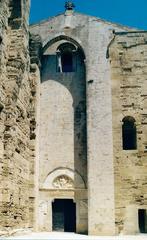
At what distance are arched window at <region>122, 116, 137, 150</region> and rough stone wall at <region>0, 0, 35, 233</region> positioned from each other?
12.3ft

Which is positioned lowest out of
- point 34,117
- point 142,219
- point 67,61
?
point 142,219

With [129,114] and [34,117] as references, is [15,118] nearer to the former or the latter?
[34,117]

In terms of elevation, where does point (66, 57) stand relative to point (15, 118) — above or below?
above

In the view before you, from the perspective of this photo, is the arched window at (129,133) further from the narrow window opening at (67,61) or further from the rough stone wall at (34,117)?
the rough stone wall at (34,117)

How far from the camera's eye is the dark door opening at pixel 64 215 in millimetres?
13992

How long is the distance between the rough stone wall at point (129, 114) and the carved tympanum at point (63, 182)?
68.8 inches

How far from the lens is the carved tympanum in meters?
14.1

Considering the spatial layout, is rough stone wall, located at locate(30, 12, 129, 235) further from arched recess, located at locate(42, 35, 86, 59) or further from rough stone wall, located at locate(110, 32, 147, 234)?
rough stone wall, located at locate(110, 32, 147, 234)

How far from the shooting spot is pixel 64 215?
1412 centimetres

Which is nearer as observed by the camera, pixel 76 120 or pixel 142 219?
pixel 142 219

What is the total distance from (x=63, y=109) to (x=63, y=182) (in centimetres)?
282

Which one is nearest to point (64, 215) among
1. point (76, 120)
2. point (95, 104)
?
point (76, 120)

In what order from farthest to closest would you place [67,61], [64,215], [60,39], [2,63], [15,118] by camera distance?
[67,61] < [60,39] < [64,215] < [15,118] < [2,63]

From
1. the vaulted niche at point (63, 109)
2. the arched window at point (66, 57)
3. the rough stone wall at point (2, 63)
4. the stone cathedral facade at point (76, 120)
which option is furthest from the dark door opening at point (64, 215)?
the arched window at point (66, 57)
